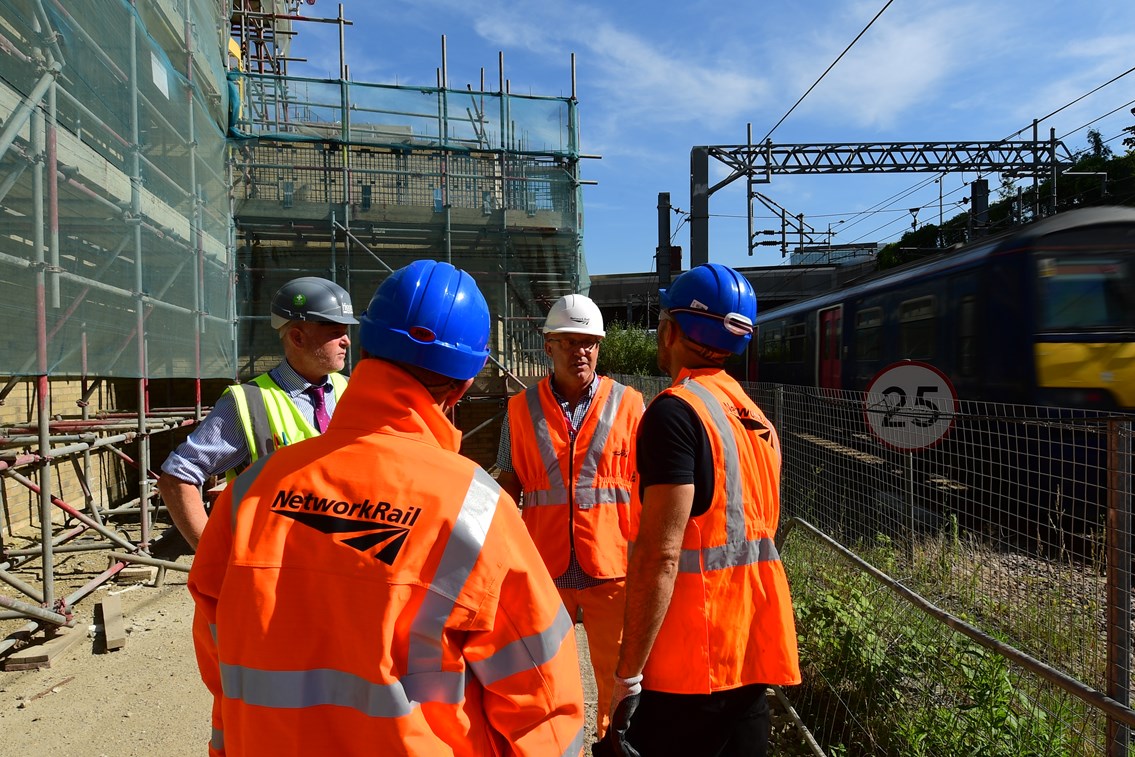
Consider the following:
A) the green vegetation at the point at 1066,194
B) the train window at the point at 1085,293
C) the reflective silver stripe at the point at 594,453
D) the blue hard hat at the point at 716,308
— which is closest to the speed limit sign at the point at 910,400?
the train window at the point at 1085,293

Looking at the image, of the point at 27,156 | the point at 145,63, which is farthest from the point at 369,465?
the point at 145,63

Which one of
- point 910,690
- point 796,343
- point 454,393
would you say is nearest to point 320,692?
point 454,393

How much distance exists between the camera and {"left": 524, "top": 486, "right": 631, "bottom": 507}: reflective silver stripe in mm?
3148

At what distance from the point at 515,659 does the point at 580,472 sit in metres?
2.00

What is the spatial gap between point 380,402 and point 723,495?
103 centimetres

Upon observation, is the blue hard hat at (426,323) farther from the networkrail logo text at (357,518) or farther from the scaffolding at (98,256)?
the scaffolding at (98,256)

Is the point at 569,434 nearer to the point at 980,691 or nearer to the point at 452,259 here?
the point at 980,691

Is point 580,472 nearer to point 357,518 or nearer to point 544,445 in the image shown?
point 544,445

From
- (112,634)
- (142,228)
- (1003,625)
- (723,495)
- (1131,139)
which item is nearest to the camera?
(723,495)

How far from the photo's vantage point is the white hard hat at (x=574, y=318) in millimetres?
3586

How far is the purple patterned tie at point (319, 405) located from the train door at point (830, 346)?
11.7 m

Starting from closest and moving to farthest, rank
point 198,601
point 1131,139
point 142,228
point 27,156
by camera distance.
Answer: point 198,601 → point 27,156 → point 142,228 → point 1131,139

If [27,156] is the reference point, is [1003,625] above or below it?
below

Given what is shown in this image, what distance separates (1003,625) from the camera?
356 centimetres
